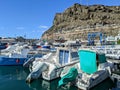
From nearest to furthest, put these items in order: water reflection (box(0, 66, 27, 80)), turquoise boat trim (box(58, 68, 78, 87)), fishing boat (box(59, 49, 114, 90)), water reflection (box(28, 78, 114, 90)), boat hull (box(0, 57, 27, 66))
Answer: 1. fishing boat (box(59, 49, 114, 90))
2. turquoise boat trim (box(58, 68, 78, 87))
3. water reflection (box(28, 78, 114, 90))
4. water reflection (box(0, 66, 27, 80))
5. boat hull (box(0, 57, 27, 66))

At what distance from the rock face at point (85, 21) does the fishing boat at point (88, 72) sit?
5375 centimetres

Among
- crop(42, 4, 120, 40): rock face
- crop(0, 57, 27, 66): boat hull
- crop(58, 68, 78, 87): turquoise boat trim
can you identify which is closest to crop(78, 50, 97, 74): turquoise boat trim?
crop(58, 68, 78, 87): turquoise boat trim

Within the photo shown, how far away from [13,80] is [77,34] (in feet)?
230

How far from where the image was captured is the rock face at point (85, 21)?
84.0 metres

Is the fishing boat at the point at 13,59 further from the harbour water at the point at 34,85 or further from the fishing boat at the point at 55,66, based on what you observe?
the fishing boat at the point at 55,66

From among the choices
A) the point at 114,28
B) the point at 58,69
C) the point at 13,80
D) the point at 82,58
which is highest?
the point at 114,28

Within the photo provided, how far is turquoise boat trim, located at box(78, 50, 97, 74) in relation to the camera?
783 inches

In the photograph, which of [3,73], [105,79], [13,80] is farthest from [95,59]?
[3,73]

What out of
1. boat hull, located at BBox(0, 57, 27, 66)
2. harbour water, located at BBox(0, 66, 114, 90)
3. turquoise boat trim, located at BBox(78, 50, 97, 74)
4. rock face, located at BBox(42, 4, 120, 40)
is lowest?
harbour water, located at BBox(0, 66, 114, 90)

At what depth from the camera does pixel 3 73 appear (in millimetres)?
27875

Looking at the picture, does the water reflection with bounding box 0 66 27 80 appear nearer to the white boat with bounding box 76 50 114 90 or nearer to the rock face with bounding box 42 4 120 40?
the white boat with bounding box 76 50 114 90

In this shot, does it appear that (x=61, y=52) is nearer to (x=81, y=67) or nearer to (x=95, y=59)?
(x=81, y=67)

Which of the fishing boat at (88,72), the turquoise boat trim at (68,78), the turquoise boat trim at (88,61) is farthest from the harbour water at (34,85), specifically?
the turquoise boat trim at (88,61)

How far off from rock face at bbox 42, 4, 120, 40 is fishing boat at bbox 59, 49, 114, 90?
5375cm
